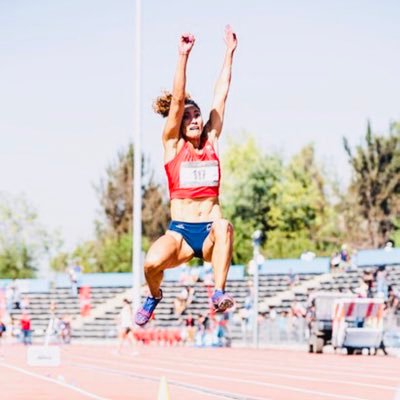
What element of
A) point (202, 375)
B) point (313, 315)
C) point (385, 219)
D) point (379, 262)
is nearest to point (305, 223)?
point (385, 219)

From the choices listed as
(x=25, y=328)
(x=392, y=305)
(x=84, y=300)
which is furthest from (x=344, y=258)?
(x=84, y=300)

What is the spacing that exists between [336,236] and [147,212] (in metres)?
11.9

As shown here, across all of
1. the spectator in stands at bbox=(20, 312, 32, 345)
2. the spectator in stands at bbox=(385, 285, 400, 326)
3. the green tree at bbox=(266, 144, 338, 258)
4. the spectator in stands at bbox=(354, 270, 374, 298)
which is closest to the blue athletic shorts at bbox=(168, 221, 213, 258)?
the spectator in stands at bbox=(385, 285, 400, 326)

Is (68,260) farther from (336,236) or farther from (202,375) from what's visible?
(202,375)

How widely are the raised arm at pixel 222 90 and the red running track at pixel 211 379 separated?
243 centimetres

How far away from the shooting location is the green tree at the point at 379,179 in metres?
69.1

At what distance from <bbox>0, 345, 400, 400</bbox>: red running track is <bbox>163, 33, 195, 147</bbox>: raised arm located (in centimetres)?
247

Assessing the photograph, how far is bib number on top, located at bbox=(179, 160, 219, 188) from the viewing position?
9172 millimetres

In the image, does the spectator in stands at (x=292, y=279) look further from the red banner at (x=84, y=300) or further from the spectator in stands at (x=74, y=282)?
the spectator in stands at (x=74, y=282)

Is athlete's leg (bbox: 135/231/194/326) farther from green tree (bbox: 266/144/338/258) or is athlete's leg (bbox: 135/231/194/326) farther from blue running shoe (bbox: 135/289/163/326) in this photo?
green tree (bbox: 266/144/338/258)

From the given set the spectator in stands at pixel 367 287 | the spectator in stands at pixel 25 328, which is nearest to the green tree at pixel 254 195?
the spectator in stands at pixel 25 328

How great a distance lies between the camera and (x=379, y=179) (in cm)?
6938

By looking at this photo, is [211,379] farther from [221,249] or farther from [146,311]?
[221,249]

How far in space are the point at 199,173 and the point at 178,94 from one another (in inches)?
22.7
